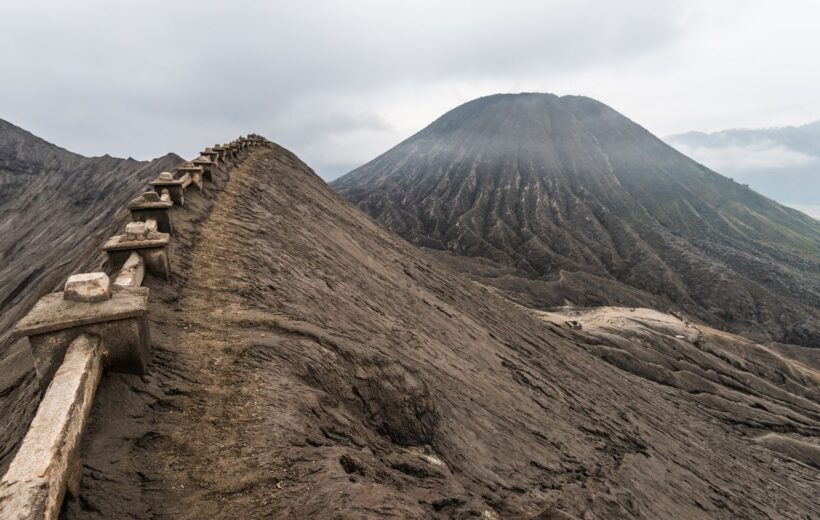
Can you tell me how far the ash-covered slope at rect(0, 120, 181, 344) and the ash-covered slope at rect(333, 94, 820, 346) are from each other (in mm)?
41837

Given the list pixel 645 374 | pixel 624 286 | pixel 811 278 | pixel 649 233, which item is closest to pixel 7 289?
pixel 645 374

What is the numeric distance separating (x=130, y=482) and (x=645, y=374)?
1347 inches

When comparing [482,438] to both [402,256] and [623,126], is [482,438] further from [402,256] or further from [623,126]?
[623,126]

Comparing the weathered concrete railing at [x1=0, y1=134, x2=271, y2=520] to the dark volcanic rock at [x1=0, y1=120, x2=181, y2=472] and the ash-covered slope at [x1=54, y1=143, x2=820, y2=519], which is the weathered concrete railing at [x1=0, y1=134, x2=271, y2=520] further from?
the dark volcanic rock at [x1=0, y1=120, x2=181, y2=472]

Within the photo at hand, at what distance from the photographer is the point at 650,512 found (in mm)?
9406

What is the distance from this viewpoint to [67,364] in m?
3.40

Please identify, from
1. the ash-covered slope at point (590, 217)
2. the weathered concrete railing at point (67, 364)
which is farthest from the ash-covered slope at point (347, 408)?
the ash-covered slope at point (590, 217)

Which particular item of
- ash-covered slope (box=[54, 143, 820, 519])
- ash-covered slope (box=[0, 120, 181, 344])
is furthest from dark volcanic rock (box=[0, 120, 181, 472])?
ash-covered slope (box=[54, 143, 820, 519])

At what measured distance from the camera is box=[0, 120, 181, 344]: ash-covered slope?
25797 mm

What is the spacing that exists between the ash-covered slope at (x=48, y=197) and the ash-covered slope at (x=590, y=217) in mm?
41837

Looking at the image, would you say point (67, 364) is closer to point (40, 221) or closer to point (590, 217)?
point (40, 221)

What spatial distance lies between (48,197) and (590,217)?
9316 cm

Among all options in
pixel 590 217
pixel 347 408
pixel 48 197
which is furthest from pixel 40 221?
pixel 590 217

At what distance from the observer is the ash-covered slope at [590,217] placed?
67500 mm
